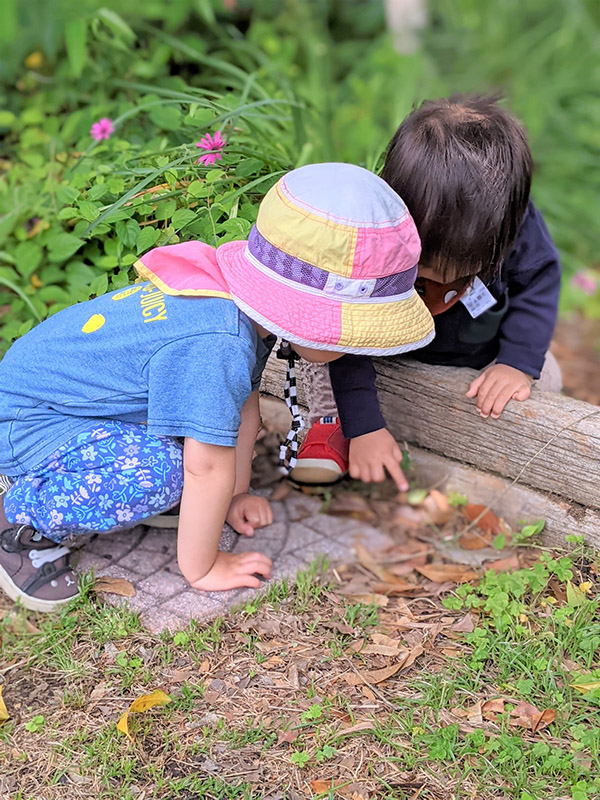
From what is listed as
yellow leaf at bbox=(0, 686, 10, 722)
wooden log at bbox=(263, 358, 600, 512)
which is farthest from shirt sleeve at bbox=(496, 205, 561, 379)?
yellow leaf at bbox=(0, 686, 10, 722)

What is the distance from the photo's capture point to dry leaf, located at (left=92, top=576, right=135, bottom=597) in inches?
91.3

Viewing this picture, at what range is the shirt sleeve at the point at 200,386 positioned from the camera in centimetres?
196

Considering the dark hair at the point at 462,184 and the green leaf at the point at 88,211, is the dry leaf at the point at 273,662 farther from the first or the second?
the green leaf at the point at 88,211

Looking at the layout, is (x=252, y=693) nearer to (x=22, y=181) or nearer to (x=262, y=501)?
(x=262, y=501)

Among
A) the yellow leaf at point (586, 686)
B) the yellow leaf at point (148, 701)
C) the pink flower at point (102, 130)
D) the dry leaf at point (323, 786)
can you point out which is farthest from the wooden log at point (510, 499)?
the pink flower at point (102, 130)

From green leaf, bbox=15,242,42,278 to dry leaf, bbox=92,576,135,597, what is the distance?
41.2 inches

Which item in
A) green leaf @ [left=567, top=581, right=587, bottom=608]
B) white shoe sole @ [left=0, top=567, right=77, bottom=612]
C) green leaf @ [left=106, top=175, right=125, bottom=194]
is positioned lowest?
white shoe sole @ [left=0, top=567, right=77, bottom=612]

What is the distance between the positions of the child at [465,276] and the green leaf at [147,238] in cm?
58

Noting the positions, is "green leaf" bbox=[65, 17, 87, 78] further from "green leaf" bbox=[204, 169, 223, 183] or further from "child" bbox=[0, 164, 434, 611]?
"child" bbox=[0, 164, 434, 611]

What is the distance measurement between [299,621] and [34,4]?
283 cm

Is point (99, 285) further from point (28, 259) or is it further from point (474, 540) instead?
point (474, 540)

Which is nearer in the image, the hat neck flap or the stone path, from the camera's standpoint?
the hat neck flap

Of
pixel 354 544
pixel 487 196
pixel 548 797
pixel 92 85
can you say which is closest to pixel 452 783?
pixel 548 797

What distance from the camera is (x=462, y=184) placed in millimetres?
2090
